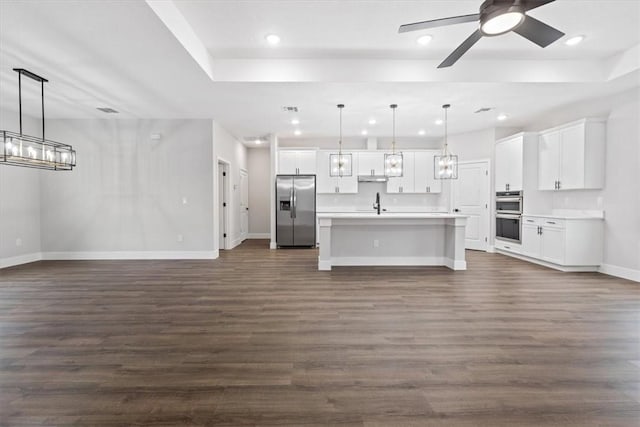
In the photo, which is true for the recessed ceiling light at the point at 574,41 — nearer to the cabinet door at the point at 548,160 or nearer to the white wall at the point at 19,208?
the cabinet door at the point at 548,160

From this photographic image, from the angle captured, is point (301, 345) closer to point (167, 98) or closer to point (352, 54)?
point (352, 54)

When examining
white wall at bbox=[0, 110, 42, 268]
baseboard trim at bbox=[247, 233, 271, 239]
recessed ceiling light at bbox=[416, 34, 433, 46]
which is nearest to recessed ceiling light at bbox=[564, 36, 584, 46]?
recessed ceiling light at bbox=[416, 34, 433, 46]

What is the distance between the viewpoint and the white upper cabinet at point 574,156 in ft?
16.9

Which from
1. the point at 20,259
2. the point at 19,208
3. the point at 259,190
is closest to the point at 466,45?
the point at 259,190

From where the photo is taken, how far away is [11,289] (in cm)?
416

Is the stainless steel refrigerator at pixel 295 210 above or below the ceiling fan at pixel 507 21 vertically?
below

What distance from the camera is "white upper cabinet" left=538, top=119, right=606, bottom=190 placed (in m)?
5.14

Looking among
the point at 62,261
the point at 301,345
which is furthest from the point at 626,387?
the point at 62,261

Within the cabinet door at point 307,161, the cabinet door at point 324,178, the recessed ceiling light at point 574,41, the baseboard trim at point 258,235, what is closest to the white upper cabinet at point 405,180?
the cabinet door at point 324,178

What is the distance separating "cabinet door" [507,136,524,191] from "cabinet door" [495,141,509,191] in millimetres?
66

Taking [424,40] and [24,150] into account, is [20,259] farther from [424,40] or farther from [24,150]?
[424,40]

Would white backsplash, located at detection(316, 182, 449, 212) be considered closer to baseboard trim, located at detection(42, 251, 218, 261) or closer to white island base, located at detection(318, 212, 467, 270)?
white island base, located at detection(318, 212, 467, 270)

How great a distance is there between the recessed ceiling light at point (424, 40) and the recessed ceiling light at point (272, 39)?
168 centimetres

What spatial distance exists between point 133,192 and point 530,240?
7947 millimetres
